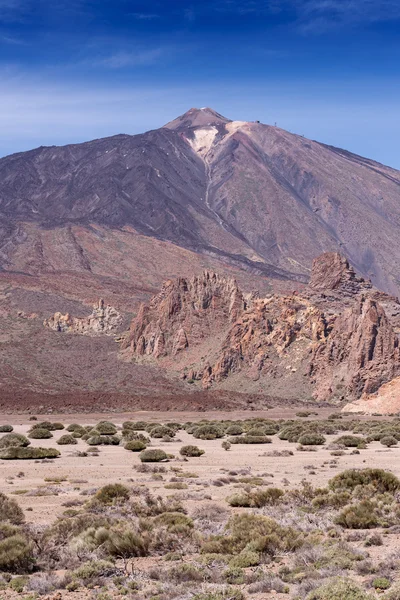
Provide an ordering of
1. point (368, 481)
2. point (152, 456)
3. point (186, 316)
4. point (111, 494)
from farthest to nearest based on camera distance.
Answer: point (186, 316), point (152, 456), point (368, 481), point (111, 494)

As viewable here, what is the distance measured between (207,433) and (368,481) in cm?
2150

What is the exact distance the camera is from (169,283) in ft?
322

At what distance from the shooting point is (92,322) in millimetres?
115625

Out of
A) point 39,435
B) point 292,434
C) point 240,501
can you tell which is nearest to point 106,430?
point 39,435

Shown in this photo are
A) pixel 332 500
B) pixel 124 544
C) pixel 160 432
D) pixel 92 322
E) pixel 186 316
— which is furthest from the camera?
pixel 92 322

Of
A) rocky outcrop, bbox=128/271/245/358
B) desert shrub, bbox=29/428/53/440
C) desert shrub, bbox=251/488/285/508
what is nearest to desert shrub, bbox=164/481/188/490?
desert shrub, bbox=251/488/285/508

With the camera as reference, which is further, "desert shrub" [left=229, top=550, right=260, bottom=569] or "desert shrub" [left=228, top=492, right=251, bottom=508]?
"desert shrub" [left=228, top=492, right=251, bottom=508]

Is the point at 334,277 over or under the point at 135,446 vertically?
over

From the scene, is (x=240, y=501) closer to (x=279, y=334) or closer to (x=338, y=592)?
(x=338, y=592)

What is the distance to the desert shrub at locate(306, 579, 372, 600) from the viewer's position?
31.4 ft

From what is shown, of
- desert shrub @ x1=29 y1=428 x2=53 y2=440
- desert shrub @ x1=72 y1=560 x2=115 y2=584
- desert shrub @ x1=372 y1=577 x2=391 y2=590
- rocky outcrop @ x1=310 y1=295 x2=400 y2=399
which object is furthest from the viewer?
rocky outcrop @ x1=310 y1=295 x2=400 y2=399

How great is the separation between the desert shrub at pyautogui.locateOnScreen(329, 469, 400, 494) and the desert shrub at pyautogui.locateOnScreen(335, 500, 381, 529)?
3106 millimetres

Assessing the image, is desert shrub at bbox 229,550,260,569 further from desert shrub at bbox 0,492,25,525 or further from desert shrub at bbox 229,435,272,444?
desert shrub at bbox 229,435,272,444

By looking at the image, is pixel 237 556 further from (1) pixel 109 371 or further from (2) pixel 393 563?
(1) pixel 109 371
